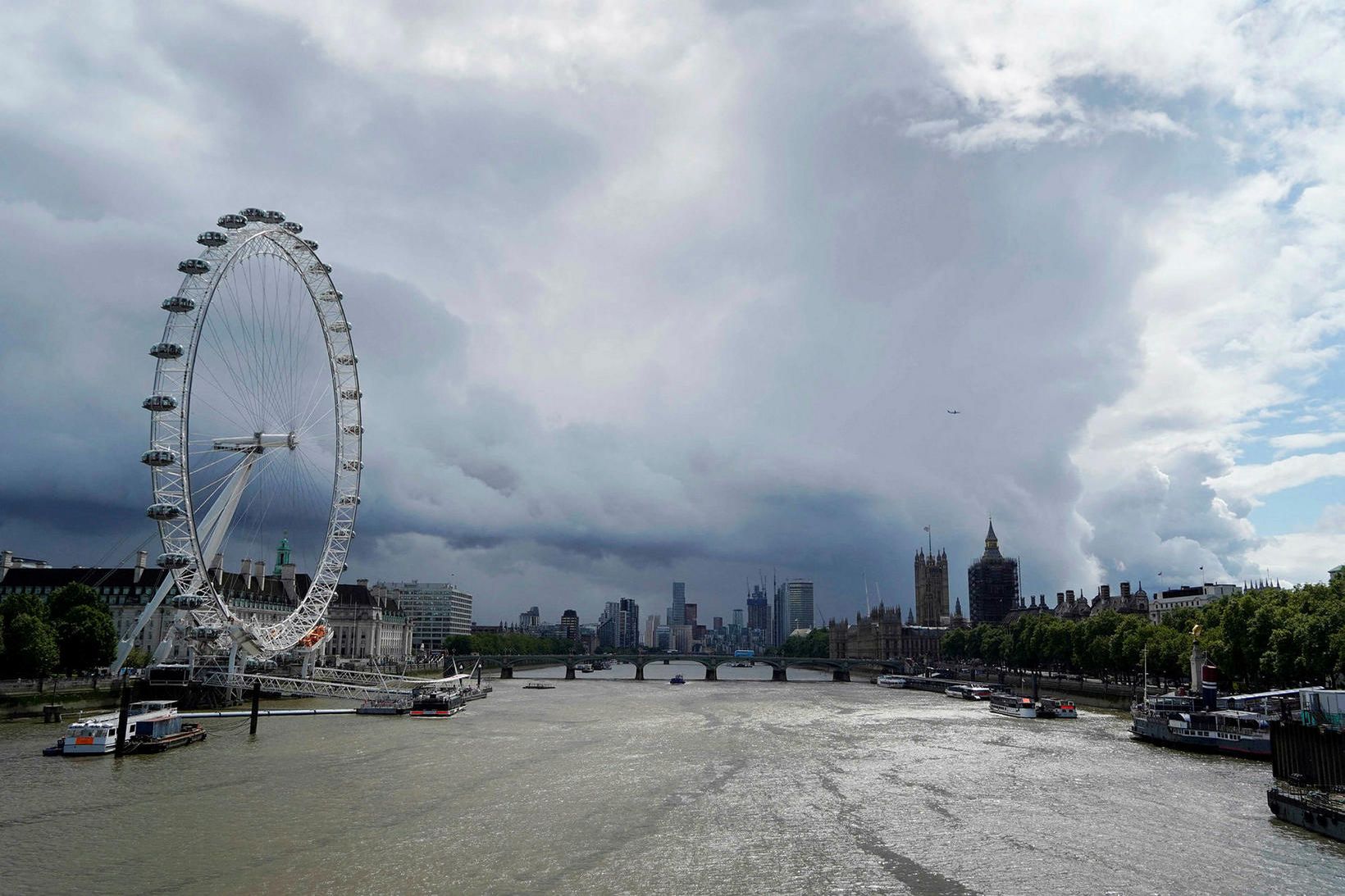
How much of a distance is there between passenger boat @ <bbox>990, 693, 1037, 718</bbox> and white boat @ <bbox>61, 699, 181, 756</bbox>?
79968 millimetres

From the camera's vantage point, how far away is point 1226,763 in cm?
6469

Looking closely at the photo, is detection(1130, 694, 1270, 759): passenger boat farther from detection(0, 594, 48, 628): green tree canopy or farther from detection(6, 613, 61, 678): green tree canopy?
detection(0, 594, 48, 628): green tree canopy

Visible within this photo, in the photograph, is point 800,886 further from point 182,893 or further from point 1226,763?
point 1226,763

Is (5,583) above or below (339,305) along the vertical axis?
below

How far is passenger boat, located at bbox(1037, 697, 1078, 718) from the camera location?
97625 millimetres

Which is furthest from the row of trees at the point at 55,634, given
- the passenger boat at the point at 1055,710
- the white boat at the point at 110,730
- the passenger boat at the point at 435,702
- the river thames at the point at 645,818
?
the passenger boat at the point at 1055,710

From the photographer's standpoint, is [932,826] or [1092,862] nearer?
[1092,862]

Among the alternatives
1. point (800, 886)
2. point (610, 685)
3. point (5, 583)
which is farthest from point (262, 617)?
point (800, 886)

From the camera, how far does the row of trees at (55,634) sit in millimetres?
82625

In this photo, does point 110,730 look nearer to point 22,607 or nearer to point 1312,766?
point 22,607

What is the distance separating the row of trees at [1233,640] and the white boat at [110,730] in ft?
283

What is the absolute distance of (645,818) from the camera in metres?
44.8

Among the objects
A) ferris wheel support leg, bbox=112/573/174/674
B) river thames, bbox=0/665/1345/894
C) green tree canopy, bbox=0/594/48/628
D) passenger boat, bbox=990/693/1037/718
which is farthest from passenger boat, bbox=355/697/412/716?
passenger boat, bbox=990/693/1037/718

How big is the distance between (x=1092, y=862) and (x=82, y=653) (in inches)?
3778
